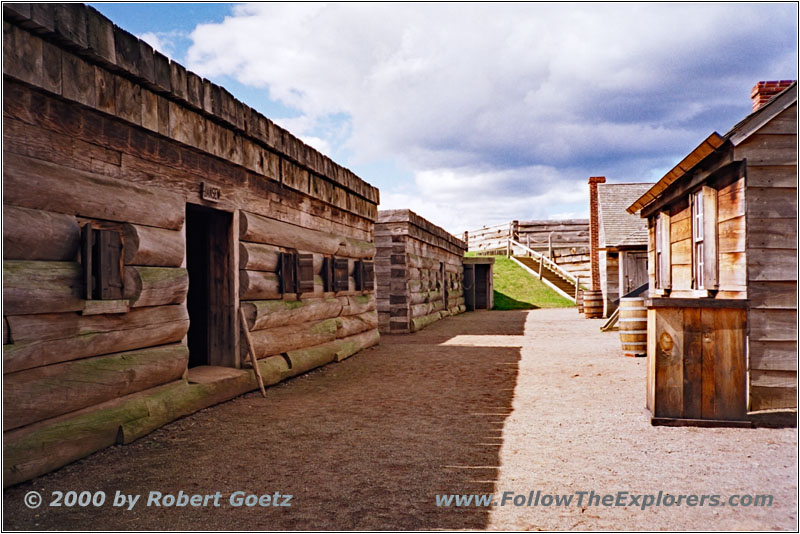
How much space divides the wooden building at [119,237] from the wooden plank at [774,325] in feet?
16.9

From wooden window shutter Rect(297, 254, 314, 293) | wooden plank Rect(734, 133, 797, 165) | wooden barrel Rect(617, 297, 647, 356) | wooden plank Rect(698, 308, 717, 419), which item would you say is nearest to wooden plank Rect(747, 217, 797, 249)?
wooden plank Rect(734, 133, 797, 165)

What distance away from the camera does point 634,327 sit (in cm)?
910

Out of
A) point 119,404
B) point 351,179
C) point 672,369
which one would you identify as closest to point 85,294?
point 119,404

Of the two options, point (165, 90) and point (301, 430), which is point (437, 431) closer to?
point (301, 430)

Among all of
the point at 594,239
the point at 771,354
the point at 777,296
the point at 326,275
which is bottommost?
the point at 771,354

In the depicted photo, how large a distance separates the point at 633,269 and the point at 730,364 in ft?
44.2

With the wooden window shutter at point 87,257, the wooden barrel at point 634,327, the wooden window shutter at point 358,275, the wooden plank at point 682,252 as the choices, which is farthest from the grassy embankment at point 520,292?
the wooden window shutter at point 87,257

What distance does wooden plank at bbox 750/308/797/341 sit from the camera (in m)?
5.01

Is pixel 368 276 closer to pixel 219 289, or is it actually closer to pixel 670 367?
pixel 219 289

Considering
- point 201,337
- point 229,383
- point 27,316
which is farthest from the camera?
point 201,337

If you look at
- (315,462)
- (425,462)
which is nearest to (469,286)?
(425,462)

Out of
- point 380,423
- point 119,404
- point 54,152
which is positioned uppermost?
point 54,152

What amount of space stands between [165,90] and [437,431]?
3.87m

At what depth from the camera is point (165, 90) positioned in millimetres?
4824
